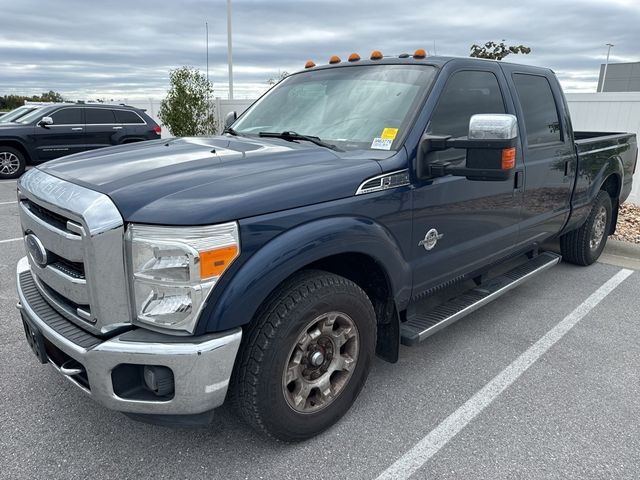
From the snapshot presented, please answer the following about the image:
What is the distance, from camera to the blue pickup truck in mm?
2074

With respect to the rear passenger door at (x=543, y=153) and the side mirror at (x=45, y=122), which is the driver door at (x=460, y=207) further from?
the side mirror at (x=45, y=122)

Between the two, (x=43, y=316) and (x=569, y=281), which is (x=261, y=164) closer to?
(x=43, y=316)

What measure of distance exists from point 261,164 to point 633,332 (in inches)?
126

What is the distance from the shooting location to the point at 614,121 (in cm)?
827

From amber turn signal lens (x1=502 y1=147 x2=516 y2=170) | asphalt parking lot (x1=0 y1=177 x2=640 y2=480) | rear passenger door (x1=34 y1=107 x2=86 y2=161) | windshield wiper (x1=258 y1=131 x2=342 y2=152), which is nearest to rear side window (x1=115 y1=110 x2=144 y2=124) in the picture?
rear passenger door (x1=34 y1=107 x2=86 y2=161)

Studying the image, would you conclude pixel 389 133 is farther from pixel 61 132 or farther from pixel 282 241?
pixel 61 132

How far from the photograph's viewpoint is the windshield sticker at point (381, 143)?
9.41 ft

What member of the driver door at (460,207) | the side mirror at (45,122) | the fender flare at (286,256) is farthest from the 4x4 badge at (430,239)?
the side mirror at (45,122)

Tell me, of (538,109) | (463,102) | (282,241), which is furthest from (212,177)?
(538,109)

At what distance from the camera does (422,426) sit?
8.98 ft

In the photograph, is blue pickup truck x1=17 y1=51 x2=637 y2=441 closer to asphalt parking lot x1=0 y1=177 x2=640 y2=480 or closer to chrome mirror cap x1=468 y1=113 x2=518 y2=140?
chrome mirror cap x1=468 y1=113 x2=518 y2=140

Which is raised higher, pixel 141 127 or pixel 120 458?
pixel 141 127

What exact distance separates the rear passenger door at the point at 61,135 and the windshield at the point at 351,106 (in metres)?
9.59

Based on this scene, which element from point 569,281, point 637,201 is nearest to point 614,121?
point 637,201
